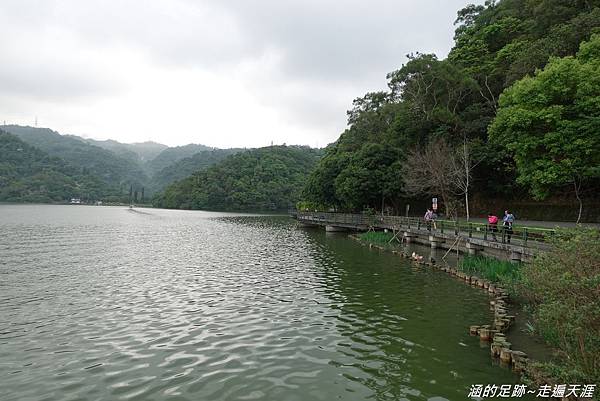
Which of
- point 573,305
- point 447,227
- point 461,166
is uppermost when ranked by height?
Answer: point 461,166

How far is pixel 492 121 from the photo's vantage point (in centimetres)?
3581

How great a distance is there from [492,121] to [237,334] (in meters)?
34.1

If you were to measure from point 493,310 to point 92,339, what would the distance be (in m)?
13.2

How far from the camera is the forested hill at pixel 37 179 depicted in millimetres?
156500

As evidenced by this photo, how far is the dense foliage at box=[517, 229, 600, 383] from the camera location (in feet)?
23.3

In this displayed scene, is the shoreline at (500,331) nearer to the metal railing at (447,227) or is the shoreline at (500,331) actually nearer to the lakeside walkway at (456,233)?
the lakeside walkway at (456,233)

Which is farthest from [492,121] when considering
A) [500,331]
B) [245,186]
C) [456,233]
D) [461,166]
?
[245,186]

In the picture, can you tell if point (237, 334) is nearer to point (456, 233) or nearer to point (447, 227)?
point (456, 233)

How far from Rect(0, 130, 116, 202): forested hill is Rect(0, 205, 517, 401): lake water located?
546 feet

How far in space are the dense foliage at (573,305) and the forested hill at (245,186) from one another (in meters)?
122

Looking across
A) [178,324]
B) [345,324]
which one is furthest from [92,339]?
[345,324]

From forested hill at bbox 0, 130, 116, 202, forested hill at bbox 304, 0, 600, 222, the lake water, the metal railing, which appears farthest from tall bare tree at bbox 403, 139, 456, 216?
forested hill at bbox 0, 130, 116, 202

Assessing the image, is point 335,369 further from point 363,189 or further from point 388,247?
point 363,189

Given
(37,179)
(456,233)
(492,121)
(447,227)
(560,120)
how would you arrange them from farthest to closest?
(37,179), (492,121), (447,227), (456,233), (560,120)
